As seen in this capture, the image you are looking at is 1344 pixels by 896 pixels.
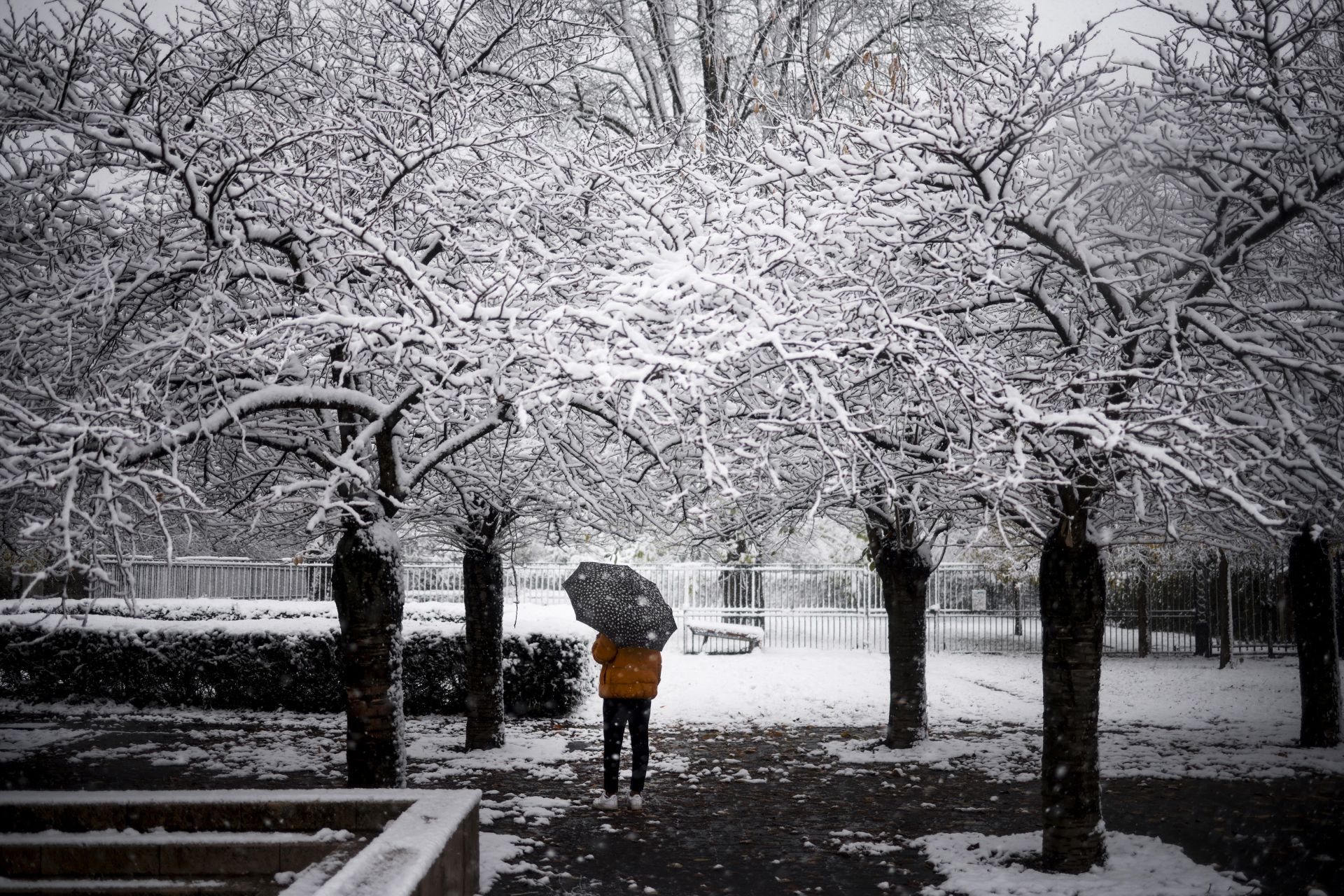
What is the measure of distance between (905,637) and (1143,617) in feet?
41.7

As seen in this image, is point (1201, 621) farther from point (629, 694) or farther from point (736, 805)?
point (629, 694)

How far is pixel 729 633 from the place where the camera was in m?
20.4

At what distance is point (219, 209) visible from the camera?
242 inches

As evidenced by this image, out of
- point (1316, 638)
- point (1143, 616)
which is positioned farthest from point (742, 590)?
point (1316, 638)

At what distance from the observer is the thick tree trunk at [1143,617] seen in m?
20.1

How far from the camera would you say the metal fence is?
829 inches

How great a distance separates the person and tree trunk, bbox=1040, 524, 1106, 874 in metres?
2.77

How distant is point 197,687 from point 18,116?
10.1m

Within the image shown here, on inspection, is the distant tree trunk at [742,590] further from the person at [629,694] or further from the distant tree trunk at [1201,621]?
the person at [629,694]

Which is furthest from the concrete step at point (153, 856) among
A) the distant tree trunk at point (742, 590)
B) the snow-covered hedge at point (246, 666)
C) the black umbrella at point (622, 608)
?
the distant tree trunk at point (742, 590)

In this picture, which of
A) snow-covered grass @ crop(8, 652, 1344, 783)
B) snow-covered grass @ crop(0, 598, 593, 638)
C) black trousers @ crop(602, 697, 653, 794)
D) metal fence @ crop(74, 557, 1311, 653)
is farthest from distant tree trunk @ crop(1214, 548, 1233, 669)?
black trousers @ crop(602, 697, 653, 794)

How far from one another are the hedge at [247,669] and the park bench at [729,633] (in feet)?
25.0

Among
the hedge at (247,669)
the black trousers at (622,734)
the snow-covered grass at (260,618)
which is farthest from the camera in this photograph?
the snow-covered grass at (260,618)

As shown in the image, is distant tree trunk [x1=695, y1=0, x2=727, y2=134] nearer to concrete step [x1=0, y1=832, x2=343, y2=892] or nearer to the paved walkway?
the paved walkway
